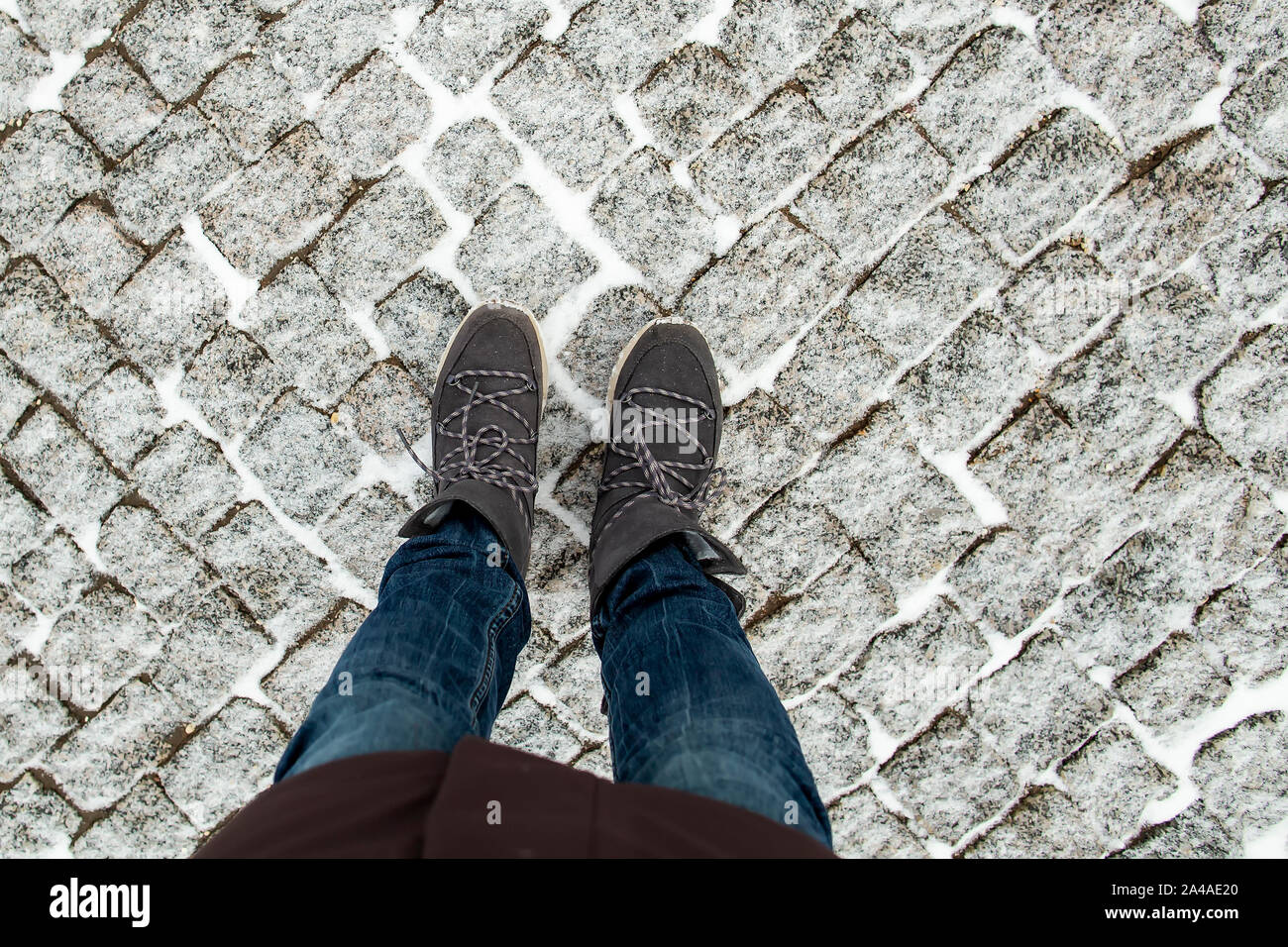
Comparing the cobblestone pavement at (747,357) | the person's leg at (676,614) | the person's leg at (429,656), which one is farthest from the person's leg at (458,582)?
the person's leg at (676,614)

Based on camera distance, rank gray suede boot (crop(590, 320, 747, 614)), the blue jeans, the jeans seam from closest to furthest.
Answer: the blue jeans
the jeans seam
gray suede boot (crop(590, 320, 747, 614))

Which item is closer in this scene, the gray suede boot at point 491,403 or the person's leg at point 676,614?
the person's leg at point 676,614

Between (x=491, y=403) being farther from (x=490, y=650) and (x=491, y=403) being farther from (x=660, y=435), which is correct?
(x=490, y=650)

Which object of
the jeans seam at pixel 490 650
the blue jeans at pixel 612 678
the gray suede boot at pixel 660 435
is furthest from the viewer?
the gray suede boot at pixel 660 435

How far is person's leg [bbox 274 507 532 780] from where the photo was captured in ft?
4.74

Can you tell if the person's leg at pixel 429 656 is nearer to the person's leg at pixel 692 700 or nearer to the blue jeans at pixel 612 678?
the blue jeans at pixel 612 678

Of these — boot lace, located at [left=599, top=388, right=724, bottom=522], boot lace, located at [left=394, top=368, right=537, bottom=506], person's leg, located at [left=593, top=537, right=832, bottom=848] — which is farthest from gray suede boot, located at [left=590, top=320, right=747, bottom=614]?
boot lace, located at [left=394, top=368, right=537, bottom=506]

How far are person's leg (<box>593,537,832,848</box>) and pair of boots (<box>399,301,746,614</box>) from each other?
0.20m

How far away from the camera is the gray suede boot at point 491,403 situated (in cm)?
208

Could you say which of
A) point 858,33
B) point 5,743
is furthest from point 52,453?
point 858,33

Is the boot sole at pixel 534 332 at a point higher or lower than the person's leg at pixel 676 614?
higher

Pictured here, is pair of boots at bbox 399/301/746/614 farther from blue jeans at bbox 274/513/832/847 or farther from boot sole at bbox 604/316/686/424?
blue jeans at bbox 274/513/832/847

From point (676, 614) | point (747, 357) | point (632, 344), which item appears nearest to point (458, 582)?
point (676, 614)
